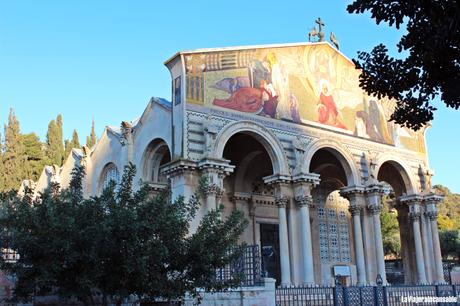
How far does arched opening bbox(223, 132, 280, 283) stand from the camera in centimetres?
2527

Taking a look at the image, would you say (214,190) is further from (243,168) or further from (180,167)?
(243,168)

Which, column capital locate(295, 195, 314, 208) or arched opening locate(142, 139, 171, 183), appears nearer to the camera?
column capital locate(295, 195, 314, 208)

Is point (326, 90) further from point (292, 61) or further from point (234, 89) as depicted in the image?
point (234, 89)

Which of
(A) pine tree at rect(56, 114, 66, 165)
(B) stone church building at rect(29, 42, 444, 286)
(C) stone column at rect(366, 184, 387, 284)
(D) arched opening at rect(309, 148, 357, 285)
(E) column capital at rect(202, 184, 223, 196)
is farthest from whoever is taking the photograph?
(A) pine tree at rect(56, 114, 66, 165)

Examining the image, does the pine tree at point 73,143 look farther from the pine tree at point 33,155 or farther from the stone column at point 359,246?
the stone column at point 359,246

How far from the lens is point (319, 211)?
2853 cm

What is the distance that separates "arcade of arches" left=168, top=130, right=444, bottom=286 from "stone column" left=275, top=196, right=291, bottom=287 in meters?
0.04

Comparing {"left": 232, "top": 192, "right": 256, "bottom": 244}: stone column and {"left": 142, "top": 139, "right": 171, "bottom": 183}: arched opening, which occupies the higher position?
{"left": 142, "top": 139, "right": 171, "bottom": 183}: arched opening

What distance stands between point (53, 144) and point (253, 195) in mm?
26690

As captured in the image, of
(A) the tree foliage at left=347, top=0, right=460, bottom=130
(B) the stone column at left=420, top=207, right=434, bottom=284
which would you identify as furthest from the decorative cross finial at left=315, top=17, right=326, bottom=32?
(A) the tree foliage at left=347, top=0, right=460, bottom=130

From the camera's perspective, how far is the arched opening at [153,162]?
72.6 feet

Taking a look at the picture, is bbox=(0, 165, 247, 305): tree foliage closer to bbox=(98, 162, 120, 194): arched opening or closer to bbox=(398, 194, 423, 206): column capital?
bbox=(98, 162, 120, 194): arched opening

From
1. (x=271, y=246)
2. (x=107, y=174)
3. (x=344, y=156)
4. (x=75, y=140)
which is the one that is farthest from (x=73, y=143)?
(x=344, y=156)

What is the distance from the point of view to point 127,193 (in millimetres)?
11078
